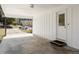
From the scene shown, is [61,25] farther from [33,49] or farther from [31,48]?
[33,49]

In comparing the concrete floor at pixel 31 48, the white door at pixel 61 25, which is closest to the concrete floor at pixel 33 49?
the concrete floor at pixel 31 48

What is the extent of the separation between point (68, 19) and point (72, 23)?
0.57 meters

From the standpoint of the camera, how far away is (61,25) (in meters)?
10.6

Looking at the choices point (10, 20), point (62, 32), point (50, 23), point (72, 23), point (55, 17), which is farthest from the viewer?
point (10, 20)

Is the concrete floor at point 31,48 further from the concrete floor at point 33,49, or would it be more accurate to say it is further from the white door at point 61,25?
the white door at point 61,25

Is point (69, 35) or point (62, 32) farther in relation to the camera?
point (62, 32)

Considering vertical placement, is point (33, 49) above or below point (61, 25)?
below

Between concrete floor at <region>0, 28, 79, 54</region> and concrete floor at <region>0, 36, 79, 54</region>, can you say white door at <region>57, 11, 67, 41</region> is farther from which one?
concrete floor at <region>0, 36, 79, 54</region>

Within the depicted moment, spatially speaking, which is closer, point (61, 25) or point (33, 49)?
→ point (33, 49)

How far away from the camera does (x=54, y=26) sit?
1175cm

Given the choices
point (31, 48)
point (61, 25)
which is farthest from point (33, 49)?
point (61, 25)
